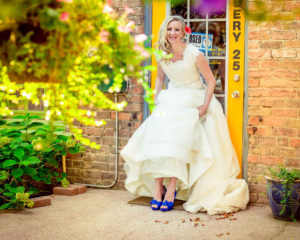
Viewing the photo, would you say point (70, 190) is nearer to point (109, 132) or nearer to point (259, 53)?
point (109, 132)

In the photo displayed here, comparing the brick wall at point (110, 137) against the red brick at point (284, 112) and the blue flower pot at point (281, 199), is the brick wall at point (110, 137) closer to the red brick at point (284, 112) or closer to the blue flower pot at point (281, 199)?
the red brick at point (284, 112)

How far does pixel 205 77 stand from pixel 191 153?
67cm

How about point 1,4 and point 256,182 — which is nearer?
point 1,4

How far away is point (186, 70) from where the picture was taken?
389 cm

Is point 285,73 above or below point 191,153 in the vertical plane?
above

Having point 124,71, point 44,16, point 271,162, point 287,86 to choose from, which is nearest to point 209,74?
point 287,86

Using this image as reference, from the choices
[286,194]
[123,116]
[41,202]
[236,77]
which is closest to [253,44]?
[236,77]

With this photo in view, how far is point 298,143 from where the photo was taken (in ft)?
12.4

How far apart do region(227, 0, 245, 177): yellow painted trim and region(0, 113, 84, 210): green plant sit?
4.92ft

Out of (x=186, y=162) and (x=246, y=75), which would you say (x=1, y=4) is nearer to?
(x=186, y=162)

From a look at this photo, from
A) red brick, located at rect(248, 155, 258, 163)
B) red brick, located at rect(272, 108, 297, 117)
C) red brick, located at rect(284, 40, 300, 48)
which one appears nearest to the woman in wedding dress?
red brick, located at rect(248, 155, 258, 163)

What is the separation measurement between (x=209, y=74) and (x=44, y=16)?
10.3 ft

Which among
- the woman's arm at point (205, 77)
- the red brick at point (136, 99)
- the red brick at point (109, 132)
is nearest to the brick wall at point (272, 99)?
the woman's arm at point (205, 77)

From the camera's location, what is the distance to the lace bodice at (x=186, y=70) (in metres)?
3.88
